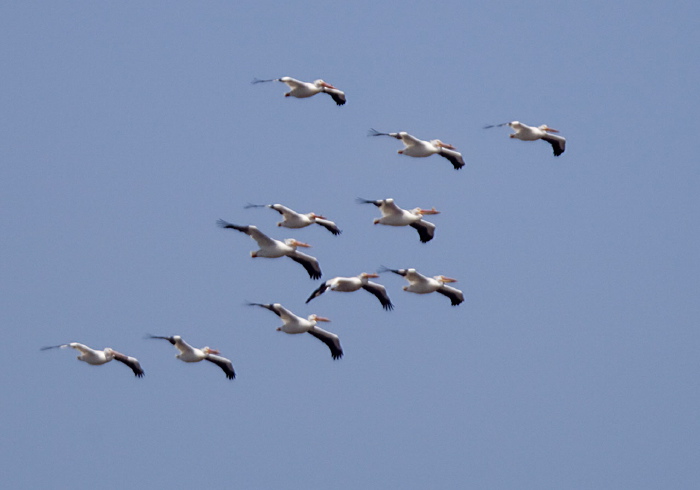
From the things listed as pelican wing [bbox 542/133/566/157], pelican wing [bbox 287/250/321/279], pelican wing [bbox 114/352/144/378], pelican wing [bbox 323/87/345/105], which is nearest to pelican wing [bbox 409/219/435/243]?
pelican wing [bbox 287/250/321/279]

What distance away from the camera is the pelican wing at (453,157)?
36.4 m

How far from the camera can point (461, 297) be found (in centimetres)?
3581

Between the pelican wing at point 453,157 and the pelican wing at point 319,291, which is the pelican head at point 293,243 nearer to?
the pelican wing at point 319,291

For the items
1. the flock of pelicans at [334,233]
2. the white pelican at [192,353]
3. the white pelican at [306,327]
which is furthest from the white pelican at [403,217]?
the white pelican at [192,353]

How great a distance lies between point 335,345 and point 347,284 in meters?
2.24

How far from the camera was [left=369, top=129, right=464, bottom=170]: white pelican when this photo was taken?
1382 inches

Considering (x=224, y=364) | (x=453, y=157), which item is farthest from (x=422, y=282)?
(x=224, y=364)

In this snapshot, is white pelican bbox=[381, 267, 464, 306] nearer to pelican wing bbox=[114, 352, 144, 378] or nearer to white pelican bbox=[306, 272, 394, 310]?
white pelican bbox=[306, 272, 394, 310]

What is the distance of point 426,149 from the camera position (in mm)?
35531

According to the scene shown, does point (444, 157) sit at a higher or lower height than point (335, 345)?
higher

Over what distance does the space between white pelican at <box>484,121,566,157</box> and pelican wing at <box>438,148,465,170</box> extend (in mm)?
1272

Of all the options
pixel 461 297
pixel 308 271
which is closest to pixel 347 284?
pixel 308 271

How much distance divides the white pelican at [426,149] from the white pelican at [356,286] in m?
3.09

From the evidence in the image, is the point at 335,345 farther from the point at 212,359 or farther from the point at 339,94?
the point at 339,94
